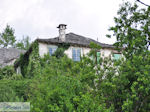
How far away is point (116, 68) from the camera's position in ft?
20.0

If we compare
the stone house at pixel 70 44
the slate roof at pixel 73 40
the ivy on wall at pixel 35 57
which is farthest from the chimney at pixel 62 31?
the ivy on wall at pixel 35 57

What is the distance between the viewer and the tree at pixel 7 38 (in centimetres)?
4319

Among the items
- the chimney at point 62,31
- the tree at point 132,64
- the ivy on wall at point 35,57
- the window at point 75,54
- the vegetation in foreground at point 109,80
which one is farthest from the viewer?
the chimney at point 62,31

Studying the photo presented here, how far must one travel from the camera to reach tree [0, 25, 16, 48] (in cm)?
4319

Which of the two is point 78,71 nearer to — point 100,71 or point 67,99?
point 100,71

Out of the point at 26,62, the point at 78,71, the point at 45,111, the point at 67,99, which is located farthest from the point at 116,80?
the point at 26,62

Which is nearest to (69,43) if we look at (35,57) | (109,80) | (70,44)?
(70,44)

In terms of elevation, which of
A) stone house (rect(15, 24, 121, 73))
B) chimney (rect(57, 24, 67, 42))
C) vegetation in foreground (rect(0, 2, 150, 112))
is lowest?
vegetation in foreground (rect(0, 2, 150, 112))

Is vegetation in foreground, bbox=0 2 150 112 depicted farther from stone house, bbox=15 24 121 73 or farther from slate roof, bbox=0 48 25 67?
slate roof, bbox=0 48 25 67

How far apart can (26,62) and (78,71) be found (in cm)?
1551

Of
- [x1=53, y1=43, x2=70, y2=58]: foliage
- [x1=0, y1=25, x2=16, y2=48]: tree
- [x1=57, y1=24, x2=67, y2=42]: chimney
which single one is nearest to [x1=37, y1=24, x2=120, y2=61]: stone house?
[x1=57, y1=24, x2=67, y2=42]: chimney

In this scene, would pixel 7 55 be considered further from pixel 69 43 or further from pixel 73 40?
pixel 69 43

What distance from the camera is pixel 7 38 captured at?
43.7m

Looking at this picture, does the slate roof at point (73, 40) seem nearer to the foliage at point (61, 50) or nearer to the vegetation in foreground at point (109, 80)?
the foliage at point (61, 50)
